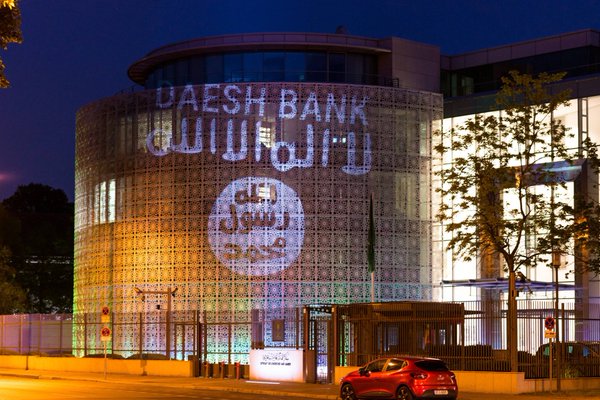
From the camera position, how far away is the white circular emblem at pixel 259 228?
62969 millimetres


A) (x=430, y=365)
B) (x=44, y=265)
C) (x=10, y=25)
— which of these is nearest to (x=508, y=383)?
(x=430, y=365)

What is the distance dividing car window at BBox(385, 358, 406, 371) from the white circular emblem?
28.7 m

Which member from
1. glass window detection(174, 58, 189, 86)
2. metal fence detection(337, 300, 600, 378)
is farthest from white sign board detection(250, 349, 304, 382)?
glass window detection(174, 58, 189, 86)

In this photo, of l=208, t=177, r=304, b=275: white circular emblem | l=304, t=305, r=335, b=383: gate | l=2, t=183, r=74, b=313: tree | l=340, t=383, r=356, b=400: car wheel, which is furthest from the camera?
l=2, t=183, r=74, b=313: tree

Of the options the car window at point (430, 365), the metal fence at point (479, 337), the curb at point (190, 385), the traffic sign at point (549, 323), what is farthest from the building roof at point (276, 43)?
the car window at point (430, 365)

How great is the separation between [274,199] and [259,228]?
1.83 metres

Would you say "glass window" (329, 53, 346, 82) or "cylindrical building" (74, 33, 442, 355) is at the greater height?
"glass window" (329, 53, 346, 82)

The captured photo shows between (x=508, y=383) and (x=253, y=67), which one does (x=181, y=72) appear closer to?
(x=253, y=67)

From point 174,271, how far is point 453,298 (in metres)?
16.1

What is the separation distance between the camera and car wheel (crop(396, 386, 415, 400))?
3319 centimetres

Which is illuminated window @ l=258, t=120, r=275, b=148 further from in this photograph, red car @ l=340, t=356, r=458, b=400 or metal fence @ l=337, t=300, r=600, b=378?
red car @ l=340, t=356, r=458, b=400

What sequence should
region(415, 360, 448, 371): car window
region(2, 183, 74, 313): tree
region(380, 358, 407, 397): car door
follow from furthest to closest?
1. region(2, 183, 74, 313): tree
2. region(380, 358, 407, 397): car door
3. region(415, 360, 448, 371): car window

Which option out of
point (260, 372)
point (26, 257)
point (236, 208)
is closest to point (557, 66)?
point (236, 208)

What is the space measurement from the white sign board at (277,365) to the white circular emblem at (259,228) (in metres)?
15.2
